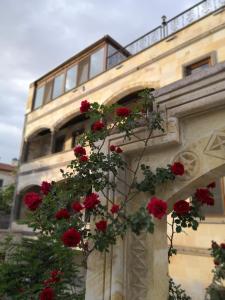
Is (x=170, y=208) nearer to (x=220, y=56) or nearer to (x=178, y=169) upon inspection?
(x=178, y=169)

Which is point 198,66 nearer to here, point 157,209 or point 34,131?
point 157,209

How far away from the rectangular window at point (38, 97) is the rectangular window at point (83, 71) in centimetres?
Result: 328

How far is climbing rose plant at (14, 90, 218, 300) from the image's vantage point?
250 cm

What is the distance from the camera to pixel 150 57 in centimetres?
1114

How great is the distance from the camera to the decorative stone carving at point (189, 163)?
2.41m

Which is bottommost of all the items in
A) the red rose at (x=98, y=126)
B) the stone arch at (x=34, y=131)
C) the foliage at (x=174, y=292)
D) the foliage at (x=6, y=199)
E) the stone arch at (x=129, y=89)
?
the foliage at (x=174, y=292)

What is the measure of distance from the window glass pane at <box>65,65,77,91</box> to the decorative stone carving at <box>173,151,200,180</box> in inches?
507

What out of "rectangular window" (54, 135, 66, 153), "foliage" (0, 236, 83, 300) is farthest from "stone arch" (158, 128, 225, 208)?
"rectangular window" (54, 135, 66, 153)

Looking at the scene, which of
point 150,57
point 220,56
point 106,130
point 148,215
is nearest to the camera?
point 148,215

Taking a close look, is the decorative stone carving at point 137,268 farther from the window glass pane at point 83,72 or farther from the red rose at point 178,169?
the window glass pane at point 83,72

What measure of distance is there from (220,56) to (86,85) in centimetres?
673

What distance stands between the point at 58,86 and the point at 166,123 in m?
14.0

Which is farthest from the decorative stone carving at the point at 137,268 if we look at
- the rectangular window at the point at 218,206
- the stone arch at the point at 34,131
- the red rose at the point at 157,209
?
the stone arch at the point at 34,131

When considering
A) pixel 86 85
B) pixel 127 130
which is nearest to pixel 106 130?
pixel 127 130
